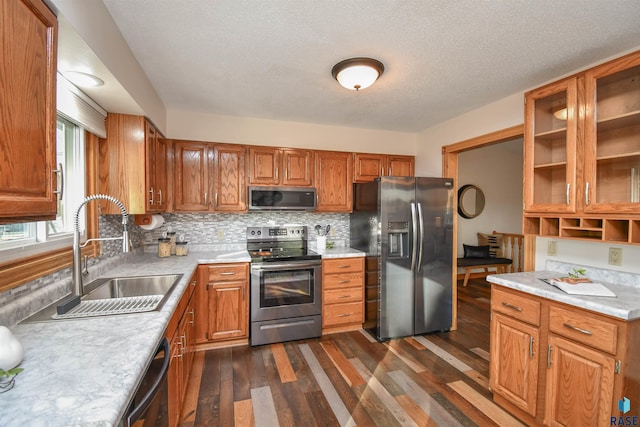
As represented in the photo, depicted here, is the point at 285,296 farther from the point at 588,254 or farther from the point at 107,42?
the point at 588,254

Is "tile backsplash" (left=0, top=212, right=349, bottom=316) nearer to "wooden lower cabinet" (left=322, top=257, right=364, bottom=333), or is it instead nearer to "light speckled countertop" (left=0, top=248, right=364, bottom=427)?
"wooden lower cabinet" (left=322, top=257, right=364, bottom=333)

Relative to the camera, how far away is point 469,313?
3.77 m

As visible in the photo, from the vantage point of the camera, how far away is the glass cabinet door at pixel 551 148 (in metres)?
1.83

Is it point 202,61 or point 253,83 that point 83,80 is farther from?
point 253,83

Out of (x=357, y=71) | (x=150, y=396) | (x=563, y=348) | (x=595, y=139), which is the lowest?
(x=563, y=348)

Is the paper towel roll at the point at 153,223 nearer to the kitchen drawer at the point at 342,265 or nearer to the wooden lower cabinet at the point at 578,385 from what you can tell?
the kitchen drawer at the point at 342,265

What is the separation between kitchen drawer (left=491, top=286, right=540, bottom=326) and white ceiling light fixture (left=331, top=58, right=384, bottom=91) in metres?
1.77

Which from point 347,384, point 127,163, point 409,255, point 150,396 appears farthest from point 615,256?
point 127,163

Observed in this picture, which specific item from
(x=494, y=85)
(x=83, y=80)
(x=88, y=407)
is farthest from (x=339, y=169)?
(x=88, y=407)

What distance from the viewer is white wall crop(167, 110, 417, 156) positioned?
3.11 metres

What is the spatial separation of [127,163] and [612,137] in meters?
3.30

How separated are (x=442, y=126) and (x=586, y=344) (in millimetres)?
2607

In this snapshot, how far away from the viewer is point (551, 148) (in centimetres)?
203

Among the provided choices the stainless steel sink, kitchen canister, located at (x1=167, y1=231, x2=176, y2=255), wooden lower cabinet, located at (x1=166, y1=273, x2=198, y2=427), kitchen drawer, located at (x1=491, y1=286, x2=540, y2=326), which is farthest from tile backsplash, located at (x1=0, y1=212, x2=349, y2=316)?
kitchen drawer, located at (x1=491, y1=286, x2=540, y2=326)
